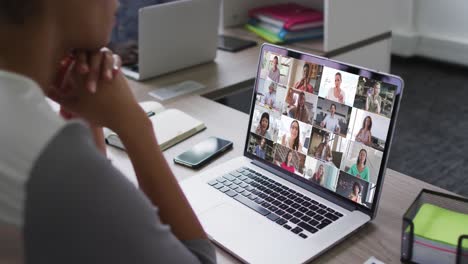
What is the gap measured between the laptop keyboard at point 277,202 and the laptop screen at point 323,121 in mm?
48

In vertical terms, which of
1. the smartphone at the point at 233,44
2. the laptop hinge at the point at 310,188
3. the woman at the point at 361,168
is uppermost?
the smartphone at the point at 233,44

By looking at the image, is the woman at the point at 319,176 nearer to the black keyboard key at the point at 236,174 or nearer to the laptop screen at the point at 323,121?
the laptop screen at the point at 323,121

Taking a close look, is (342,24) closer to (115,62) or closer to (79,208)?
(115,62)

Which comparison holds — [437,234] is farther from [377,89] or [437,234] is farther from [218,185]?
[218,185]

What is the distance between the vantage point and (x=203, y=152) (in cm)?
133

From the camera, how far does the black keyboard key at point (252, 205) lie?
3.41ft

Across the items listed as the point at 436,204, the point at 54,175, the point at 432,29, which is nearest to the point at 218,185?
the point at 436,204

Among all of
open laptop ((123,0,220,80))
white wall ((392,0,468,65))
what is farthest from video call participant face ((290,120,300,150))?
white wall ((392,0,468,65))

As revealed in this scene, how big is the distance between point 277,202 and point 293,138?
153 mm

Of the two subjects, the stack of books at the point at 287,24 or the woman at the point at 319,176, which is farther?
the stack of books at the point at 287,24

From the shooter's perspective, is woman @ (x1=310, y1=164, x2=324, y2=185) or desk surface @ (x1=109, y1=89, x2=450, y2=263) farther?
woman @ (x1=310, y1=164, x2=324, y2=185)

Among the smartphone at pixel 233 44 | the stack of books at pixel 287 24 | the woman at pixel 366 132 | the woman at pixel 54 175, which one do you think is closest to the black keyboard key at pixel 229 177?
the woman at pixel 366 132

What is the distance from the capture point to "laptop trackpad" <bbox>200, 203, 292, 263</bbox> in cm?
94

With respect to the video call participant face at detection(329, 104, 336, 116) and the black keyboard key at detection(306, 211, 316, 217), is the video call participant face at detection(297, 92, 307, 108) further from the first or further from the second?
the black keyboard key at detection(306, 211, 316, 217)
